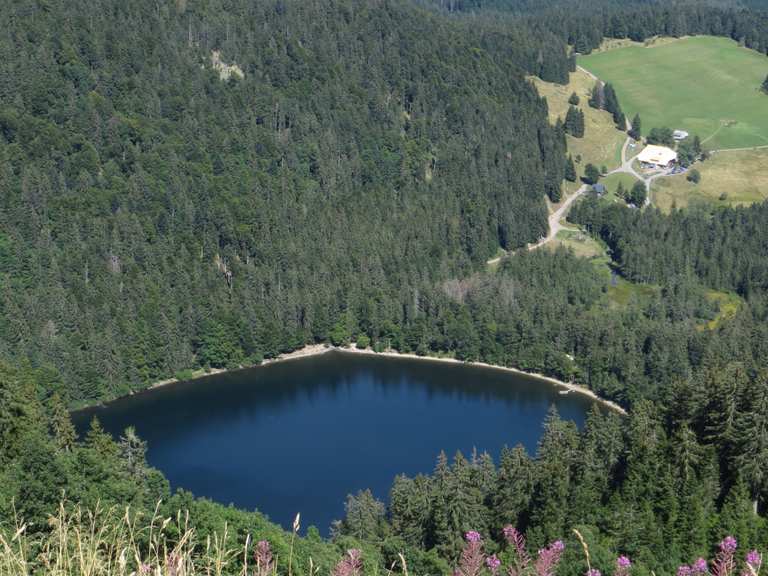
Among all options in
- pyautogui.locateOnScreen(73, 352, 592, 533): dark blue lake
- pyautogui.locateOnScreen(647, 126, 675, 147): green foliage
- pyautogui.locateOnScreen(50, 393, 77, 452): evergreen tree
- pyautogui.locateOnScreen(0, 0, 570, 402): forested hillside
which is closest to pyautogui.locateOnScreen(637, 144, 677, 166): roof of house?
pyautogui.locateOnScreen(647, 126, 675, 147): green foliage

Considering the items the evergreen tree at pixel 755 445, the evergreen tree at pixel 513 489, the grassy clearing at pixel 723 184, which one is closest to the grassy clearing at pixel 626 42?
the grassy clearing at pixel 723 184

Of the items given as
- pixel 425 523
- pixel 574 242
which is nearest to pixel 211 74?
pixel 574 242

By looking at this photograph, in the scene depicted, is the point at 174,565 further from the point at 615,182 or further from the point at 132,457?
the point at 615,182

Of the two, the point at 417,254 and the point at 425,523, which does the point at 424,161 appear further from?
the point at 425,523

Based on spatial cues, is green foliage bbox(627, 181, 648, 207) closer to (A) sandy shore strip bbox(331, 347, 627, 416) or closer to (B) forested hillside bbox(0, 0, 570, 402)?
(B) forested hillside bbox(0, 0, 570, 402)

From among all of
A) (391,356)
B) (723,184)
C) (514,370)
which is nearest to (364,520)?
(514,370)
